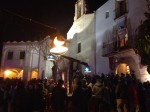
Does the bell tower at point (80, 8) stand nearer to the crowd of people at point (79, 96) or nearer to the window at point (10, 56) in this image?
the window at point (10, 56)

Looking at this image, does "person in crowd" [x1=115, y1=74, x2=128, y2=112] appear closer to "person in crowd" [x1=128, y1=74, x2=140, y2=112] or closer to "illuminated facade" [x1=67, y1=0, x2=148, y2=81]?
"person in crowd" [x1=128, y1=74, x2=140, y2=112]

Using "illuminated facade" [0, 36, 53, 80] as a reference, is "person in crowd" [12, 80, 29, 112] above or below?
below

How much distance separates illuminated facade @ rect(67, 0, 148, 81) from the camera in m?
18.2

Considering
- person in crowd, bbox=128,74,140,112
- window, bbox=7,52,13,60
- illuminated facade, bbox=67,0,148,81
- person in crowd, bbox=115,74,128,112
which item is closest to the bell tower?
illuminated facade, bbox=67,0,148,81

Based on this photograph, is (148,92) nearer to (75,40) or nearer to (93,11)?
(93,11)

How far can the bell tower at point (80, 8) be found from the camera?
1060 inches

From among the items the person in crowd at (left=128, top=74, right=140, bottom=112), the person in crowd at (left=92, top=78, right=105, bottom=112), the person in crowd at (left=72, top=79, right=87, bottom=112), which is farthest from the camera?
the person in crowd at (left=92, top=78, right=105, bottom=112)

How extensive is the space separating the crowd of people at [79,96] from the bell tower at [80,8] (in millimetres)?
16603

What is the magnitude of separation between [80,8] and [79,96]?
22.0 m

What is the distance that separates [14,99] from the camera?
26.8ft

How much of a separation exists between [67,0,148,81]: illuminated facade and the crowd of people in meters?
6.86

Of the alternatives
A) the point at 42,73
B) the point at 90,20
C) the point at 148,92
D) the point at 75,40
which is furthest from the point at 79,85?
the point at 42,73

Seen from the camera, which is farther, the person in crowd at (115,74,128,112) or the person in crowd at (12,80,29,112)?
the person in crowd at (115,74,128,112)

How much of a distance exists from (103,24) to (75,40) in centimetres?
638
